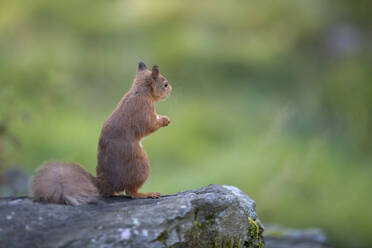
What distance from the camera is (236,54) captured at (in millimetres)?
9695

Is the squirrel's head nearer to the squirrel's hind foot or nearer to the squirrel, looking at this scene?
the squirrel

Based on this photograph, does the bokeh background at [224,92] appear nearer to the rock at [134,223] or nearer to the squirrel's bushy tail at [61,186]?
the squirrel's bushy tail at [61,186]

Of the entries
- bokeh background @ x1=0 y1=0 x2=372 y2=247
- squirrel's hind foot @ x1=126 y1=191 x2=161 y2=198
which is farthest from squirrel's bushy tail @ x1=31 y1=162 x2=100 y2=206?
bokeh background @ x1=0 y1=0 x2=372 y2=247

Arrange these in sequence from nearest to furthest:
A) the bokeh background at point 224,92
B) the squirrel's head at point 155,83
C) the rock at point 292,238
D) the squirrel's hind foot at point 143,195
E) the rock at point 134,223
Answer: the rock at point 134,223 < the squirrel's hind foot at point 143,195 < the squirrel's head at point 155,83 < the rock at point 292,238 < the bokeh background at point 224,92

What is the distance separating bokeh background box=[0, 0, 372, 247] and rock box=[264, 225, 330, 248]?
0.87 metres

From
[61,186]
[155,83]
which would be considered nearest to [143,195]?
[61,186]

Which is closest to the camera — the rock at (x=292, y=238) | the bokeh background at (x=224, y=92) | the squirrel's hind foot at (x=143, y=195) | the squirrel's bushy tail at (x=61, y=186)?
the squirrel's bushy tail at (x=61, y=186)

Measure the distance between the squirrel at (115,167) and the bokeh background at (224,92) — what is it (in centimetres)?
247

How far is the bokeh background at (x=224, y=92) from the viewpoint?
23.8 feet

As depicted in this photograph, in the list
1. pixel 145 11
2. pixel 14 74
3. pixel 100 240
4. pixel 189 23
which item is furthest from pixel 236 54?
pixel 100 240

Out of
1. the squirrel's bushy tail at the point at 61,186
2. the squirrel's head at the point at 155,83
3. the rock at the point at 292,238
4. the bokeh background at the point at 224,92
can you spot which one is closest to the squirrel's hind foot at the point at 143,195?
the squirrel's bushy tail at the point at 61,186

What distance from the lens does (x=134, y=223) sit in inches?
122

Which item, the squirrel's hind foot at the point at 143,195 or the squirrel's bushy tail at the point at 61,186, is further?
the squirrel's hind foot at the point at 143,195

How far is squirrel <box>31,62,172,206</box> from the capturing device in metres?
3.44
